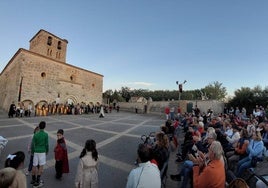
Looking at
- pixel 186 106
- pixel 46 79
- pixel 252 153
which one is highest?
pixel 46 79

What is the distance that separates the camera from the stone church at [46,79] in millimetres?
25469

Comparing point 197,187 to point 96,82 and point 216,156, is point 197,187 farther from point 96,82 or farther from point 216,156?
point 96,82

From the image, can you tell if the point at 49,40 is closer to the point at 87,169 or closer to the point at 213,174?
the point at 87,169

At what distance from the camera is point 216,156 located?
3156 mm

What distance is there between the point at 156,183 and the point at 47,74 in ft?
100

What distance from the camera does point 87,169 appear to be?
3.28 metres

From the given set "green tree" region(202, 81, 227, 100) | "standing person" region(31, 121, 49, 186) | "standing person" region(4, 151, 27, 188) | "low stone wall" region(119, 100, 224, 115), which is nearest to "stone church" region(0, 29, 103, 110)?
"low stone wall" region(119, 100, 224, 115)

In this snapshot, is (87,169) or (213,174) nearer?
(213,174)

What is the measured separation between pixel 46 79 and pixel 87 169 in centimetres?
2888

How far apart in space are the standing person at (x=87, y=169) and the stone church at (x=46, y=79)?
2468 cm

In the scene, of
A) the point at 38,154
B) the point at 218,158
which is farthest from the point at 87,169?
the point at 218,158

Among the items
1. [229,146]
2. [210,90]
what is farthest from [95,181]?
[210,90]

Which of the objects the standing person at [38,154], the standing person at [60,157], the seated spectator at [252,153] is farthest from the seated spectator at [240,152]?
the standing person at [38,154]

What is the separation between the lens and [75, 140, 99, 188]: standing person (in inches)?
127
